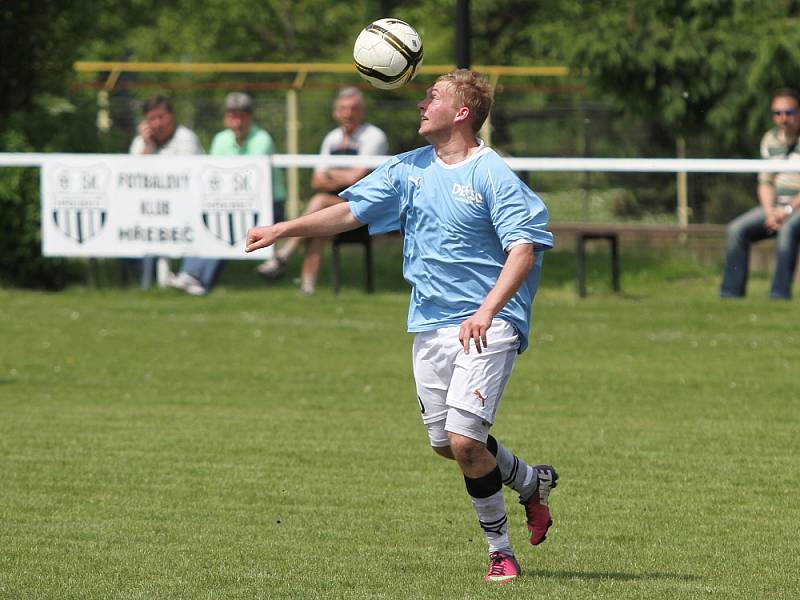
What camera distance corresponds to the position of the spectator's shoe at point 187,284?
16.0 metres

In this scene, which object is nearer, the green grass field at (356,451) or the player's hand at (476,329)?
the player's hand at (476,329)

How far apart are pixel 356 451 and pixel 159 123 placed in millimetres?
7750

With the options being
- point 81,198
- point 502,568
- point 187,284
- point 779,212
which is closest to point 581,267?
point 779,212

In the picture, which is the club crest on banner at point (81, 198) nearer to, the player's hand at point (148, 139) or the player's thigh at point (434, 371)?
the player's hand at point (148, 139)

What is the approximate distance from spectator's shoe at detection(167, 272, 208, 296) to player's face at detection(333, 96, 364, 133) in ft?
6.94

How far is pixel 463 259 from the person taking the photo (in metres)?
6.33

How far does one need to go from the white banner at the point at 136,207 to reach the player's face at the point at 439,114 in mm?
8872

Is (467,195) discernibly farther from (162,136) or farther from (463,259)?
(162,136)

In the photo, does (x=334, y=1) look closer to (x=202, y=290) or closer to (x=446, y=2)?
(x=446, y=2)

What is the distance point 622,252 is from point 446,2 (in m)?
17.1

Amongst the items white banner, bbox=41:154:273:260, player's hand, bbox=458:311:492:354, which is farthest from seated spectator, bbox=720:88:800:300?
player's hand, bbox=458:311:492:354

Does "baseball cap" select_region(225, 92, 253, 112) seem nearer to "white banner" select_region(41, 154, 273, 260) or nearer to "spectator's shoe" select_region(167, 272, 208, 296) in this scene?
"white banner" select_region(41, 154, 273, 260)

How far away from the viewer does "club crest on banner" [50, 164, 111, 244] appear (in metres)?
15.4

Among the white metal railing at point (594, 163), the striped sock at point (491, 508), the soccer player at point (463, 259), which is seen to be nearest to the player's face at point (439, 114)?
the soccer player at point (463, 259)
